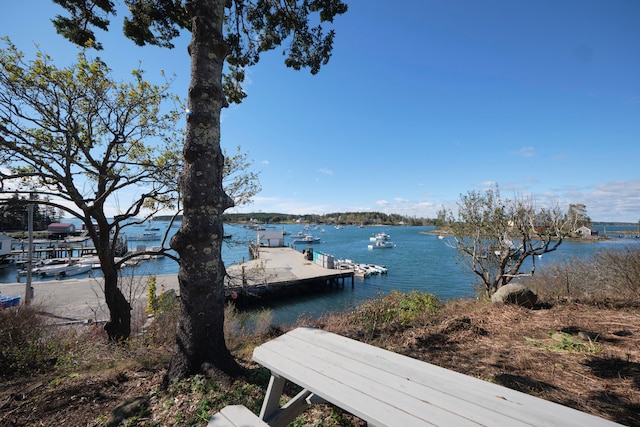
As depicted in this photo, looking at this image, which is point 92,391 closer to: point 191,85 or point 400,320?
point 191,85

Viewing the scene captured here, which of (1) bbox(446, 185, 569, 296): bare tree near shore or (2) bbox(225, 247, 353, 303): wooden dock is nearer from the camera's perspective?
(1) bbox(446, 185, 569, 296): bare tree near shore

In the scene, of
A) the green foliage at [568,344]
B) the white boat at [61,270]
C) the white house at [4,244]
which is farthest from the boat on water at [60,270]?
the green foliage at [568,344]

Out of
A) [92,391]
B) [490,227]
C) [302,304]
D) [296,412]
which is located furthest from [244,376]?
[302,304]

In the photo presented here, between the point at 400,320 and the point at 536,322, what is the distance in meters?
2.24

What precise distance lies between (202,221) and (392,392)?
2.30 metres

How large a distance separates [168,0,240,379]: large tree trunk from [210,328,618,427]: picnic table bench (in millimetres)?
1071

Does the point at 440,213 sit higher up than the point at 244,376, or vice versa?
the point at 440,213

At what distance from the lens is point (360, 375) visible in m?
1.56

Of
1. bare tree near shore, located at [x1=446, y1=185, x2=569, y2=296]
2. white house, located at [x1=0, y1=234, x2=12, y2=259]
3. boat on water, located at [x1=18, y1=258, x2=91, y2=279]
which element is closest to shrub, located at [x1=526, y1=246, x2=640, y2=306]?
bare tree near shore, located at [x1=446, y1=185, x2=569, y2=296]

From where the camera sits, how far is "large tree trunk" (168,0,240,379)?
265cm

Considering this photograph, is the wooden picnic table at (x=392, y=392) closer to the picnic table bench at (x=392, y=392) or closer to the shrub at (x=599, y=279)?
the picnic table bench at (x=392, y=392)

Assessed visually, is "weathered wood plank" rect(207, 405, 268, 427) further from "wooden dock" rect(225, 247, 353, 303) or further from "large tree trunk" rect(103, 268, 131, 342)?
"wooden dock" rect(225, 247, 353, 303)

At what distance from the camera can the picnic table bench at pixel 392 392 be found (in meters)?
1.18

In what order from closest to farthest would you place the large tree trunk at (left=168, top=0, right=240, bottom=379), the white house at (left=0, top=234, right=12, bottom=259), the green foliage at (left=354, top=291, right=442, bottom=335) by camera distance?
the large tree trunk at (left=168, top=0, right=240, bottom=379) → the green foliage at (left=354, top=291, right=442, bottom=335) → the white house at (left=0, top=234, right=12, bottom=259)
